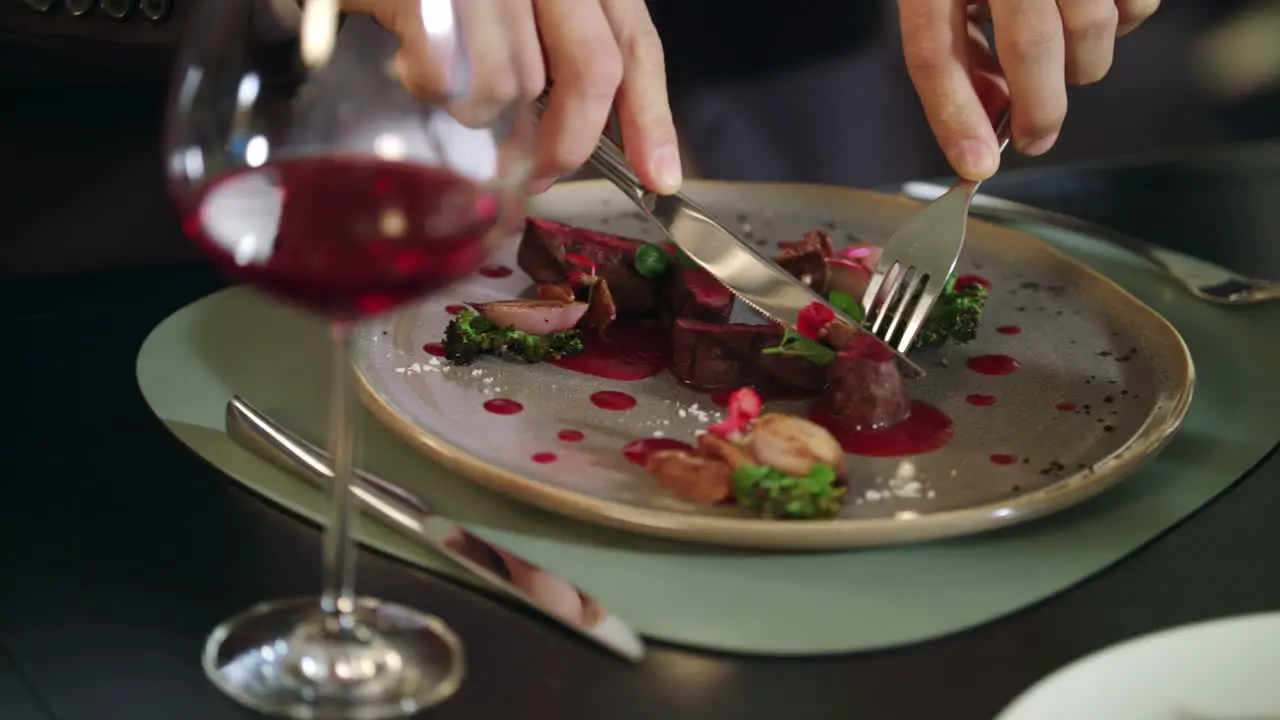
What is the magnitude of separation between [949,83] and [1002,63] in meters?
0.09

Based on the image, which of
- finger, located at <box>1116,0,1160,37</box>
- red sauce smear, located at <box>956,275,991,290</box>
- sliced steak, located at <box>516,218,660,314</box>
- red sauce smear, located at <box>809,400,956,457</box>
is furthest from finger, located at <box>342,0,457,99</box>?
finger, located at <box>1116,0,1160,37</box>

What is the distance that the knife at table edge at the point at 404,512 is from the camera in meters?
0.96

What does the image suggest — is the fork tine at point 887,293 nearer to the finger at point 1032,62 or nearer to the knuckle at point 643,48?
the finger at point 1032,62

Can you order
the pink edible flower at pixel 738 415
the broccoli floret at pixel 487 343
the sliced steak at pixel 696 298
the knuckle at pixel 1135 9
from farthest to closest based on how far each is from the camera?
1. the knuckle at pixel 1135 9
2. the sliced steak at pixel 696 298
3. the broccoli floret at pixel 487 343
4. the pink edible flower at pixel 738 415

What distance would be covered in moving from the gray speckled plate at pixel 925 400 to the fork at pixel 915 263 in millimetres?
69

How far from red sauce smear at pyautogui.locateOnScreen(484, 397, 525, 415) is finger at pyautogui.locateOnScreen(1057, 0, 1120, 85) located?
2.80ft

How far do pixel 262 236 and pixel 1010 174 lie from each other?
183 centimetres

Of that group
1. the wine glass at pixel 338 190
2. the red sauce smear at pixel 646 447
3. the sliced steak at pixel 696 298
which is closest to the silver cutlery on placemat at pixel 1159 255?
the sliced steak at pixel 696 298

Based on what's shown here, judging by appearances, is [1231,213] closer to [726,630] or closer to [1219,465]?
[1219,465]

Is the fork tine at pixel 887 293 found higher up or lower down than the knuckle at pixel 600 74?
lower down

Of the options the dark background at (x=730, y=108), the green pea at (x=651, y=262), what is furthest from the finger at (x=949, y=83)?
the dark background at (x=730, y=108)

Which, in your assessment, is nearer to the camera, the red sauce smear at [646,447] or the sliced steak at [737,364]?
the red sauce smear at [646,447]

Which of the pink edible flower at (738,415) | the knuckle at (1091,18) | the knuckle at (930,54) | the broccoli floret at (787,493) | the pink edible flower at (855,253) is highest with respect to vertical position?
the knuckle at (1091,18)

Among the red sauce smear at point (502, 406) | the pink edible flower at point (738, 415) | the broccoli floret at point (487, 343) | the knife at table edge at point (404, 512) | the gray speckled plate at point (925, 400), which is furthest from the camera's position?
the broccoli floret at point (487, 343)
